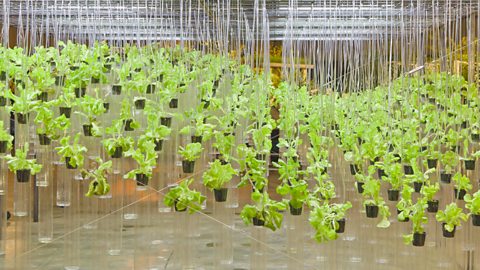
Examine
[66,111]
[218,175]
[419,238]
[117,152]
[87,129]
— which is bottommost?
[419,238]

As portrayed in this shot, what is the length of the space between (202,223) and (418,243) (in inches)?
118

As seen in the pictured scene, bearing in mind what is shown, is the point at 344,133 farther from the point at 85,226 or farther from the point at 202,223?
the point at 85,226

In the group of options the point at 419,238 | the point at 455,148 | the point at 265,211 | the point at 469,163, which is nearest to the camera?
the point at 265,211

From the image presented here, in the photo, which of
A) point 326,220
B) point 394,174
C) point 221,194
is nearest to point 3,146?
point 221,194

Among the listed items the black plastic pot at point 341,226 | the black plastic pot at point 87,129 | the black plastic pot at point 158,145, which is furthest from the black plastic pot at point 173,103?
the black plastic pot at point 341,226

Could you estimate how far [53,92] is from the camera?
3.78 m

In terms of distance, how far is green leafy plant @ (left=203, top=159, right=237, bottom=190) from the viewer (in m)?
3.59

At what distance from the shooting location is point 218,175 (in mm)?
3617

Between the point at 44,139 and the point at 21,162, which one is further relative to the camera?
the point at 44,139

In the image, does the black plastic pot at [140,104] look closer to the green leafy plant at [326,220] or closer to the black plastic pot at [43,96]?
the black plastic pot at [43,96]

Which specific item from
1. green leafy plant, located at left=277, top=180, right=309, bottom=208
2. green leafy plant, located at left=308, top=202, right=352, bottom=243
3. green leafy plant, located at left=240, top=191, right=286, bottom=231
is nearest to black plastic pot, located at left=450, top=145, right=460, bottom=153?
green leafy plant, located at left=308, top=202, right=352, bottom=243

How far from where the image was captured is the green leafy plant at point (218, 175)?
359 cm

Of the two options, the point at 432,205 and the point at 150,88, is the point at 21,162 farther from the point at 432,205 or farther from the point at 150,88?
the point at 432,205

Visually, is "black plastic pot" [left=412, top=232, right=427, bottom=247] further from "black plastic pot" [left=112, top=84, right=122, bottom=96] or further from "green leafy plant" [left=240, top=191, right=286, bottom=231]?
"black plastic pot" [left=112, top=84, right=122, bottom=96]
